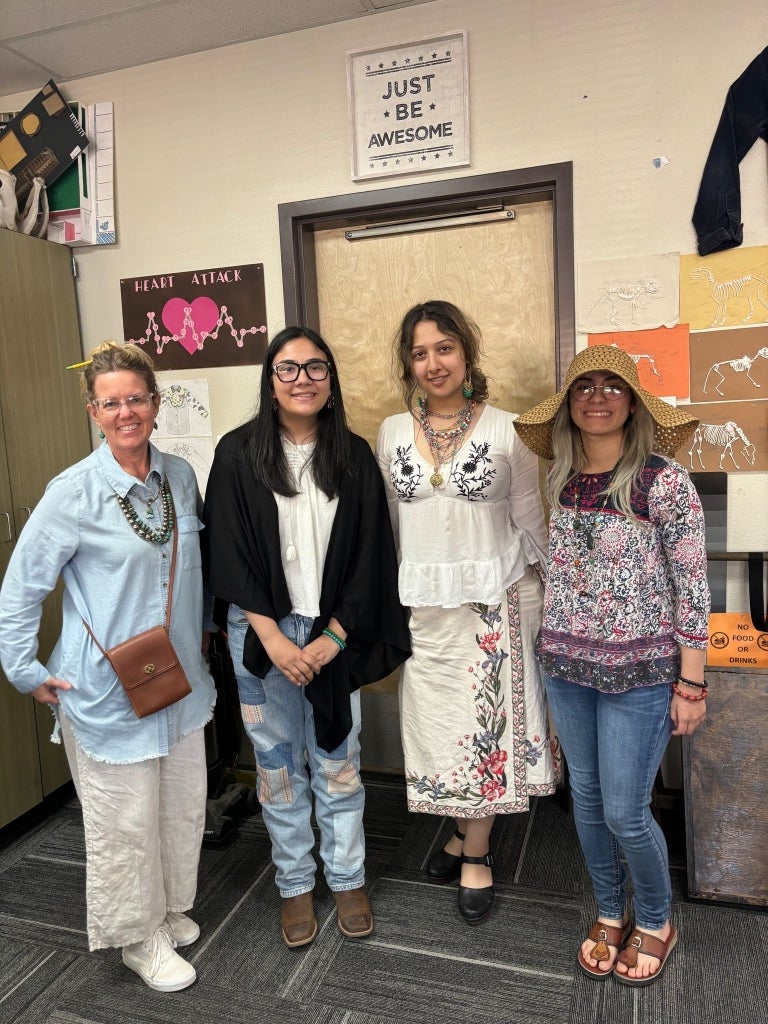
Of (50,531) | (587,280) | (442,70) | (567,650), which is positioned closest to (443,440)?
(567,650)

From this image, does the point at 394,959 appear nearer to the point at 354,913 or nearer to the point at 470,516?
the point at 354,913

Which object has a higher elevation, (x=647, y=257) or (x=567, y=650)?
(x=647, y=257)

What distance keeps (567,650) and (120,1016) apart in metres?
1.32

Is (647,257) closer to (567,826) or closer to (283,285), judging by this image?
(283,285)

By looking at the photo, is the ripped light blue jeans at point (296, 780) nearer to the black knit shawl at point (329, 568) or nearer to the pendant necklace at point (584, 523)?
the black knit shawl at point (329, 568)

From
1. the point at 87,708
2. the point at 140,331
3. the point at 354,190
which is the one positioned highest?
the point at 354,190

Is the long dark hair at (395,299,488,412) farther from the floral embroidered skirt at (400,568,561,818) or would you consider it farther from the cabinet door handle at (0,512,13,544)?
the cabinet door handle at (0,512,13,544)

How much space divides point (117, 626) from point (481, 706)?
92 centimetres

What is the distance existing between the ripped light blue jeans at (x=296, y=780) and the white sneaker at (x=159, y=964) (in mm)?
294

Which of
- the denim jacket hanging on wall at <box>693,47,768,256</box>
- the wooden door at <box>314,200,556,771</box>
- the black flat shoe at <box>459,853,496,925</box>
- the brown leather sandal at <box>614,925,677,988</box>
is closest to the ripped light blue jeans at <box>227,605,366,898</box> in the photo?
the black flat shoe at <box>459,853,496,925</box>

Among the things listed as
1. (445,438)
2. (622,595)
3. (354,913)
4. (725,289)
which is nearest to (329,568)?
(445,438)

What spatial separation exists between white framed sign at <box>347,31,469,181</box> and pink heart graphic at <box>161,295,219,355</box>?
0.68 meters

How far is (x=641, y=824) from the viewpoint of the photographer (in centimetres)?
160

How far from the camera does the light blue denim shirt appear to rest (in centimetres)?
162
